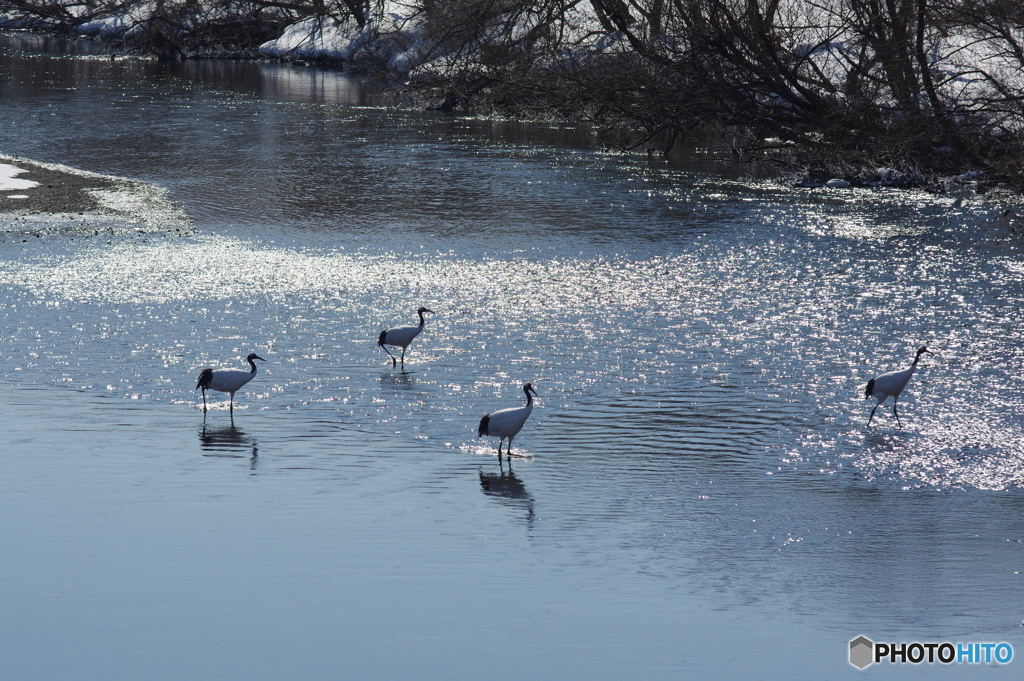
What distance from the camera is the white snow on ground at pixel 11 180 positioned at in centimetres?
2306

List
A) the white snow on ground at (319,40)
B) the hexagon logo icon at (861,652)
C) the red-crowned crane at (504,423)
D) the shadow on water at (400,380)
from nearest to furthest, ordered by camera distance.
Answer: the hexagon logo icon at (861,652) < the red-crowned crane at (504,423) < the shadow on water at (400,380) < the white snow on ground at (319,40)

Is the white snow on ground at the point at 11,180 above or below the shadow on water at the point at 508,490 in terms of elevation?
above

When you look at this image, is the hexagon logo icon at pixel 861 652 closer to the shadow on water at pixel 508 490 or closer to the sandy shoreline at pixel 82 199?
the shadow on water at pixel 508 490

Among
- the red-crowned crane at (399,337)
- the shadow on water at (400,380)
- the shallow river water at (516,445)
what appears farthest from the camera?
the red-crowned crane at (399,337)

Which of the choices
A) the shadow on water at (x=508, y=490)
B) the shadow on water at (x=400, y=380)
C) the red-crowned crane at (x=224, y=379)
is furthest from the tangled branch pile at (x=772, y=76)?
the red-crowned crane at (x=224, y=379)

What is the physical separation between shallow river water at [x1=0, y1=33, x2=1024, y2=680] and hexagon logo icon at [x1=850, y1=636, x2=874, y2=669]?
90mm

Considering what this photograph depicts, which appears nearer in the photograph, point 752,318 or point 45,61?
point 752,318

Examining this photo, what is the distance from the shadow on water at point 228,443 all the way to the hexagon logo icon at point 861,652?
5.35 metres

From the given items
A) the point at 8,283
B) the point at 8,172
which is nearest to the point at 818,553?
the point at 8,283

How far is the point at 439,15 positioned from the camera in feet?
117

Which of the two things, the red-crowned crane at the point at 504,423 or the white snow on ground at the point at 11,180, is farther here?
the white snow on ground at the point at 11,180

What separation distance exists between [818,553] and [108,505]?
5604 mm

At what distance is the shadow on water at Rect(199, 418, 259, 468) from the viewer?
10.1 m

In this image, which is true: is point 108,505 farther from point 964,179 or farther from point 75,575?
point 964,179
